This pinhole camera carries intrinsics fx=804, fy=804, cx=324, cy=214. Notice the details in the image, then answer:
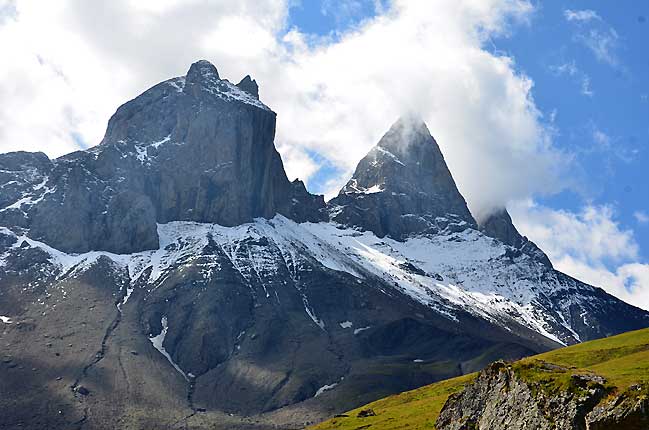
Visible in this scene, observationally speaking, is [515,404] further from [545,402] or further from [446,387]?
[446,387]

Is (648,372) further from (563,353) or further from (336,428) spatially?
(563,353)

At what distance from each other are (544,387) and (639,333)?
87979mm

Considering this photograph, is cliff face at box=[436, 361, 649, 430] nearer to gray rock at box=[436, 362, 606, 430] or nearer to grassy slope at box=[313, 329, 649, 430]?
gray rock at box=[436, 362, 606, 430]

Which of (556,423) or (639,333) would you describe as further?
(639,333)

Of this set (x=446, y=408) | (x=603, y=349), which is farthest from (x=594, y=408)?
(x=603, y=349)

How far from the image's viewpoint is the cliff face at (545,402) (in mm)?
40562

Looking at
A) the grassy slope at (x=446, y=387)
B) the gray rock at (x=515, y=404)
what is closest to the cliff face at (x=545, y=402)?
the gray rock at (x=515, y=404)

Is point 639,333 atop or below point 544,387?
atop

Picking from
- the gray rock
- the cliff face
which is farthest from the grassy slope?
the cliff face

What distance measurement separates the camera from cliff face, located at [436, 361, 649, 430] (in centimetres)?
4056

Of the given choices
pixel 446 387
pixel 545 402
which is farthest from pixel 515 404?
pixel 446 387

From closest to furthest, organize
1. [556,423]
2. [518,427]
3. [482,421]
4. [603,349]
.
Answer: [556,423] < [518,427] < [482,421] < [603,349]

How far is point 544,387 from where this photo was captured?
48.7 meters

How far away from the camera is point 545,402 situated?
47906 mm
